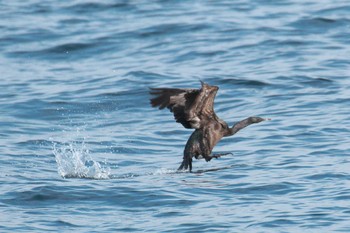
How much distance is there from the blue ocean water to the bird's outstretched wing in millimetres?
698

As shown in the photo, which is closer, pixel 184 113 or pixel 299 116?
pixel 184 113

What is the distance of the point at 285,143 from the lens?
42.9 feet

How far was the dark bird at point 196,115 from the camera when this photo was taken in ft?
34.8

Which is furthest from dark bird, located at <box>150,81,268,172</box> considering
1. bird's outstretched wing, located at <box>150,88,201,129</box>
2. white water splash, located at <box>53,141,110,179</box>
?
white water splash, located at <box>53,141,110,179</box>

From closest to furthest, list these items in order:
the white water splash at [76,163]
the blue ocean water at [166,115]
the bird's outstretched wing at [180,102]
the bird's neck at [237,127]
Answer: the blue ocean water at [166,115], the bird's outstretched wing at [180,102], the bird's neck at [237,127], the white water splash at [76,163]

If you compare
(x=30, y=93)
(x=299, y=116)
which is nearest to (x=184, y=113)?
(x=299, y=116)

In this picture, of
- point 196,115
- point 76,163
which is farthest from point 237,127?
point 76,163

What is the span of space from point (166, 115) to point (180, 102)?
4560 mm

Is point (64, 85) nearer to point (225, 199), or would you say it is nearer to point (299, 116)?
point (299, 116)

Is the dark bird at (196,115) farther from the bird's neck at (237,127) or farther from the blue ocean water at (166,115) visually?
the blue ocean water at (166,115)

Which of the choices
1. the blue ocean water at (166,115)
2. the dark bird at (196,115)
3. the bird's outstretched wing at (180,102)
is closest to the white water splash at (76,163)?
the blue ocean water at (166,115)

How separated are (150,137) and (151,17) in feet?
29.9

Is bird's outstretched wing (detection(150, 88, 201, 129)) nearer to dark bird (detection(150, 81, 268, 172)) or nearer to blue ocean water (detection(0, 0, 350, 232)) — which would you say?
dark bird (detection(150, 81, 268, 172))

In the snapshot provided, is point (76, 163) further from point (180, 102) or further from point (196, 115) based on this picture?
point (180, 102)
